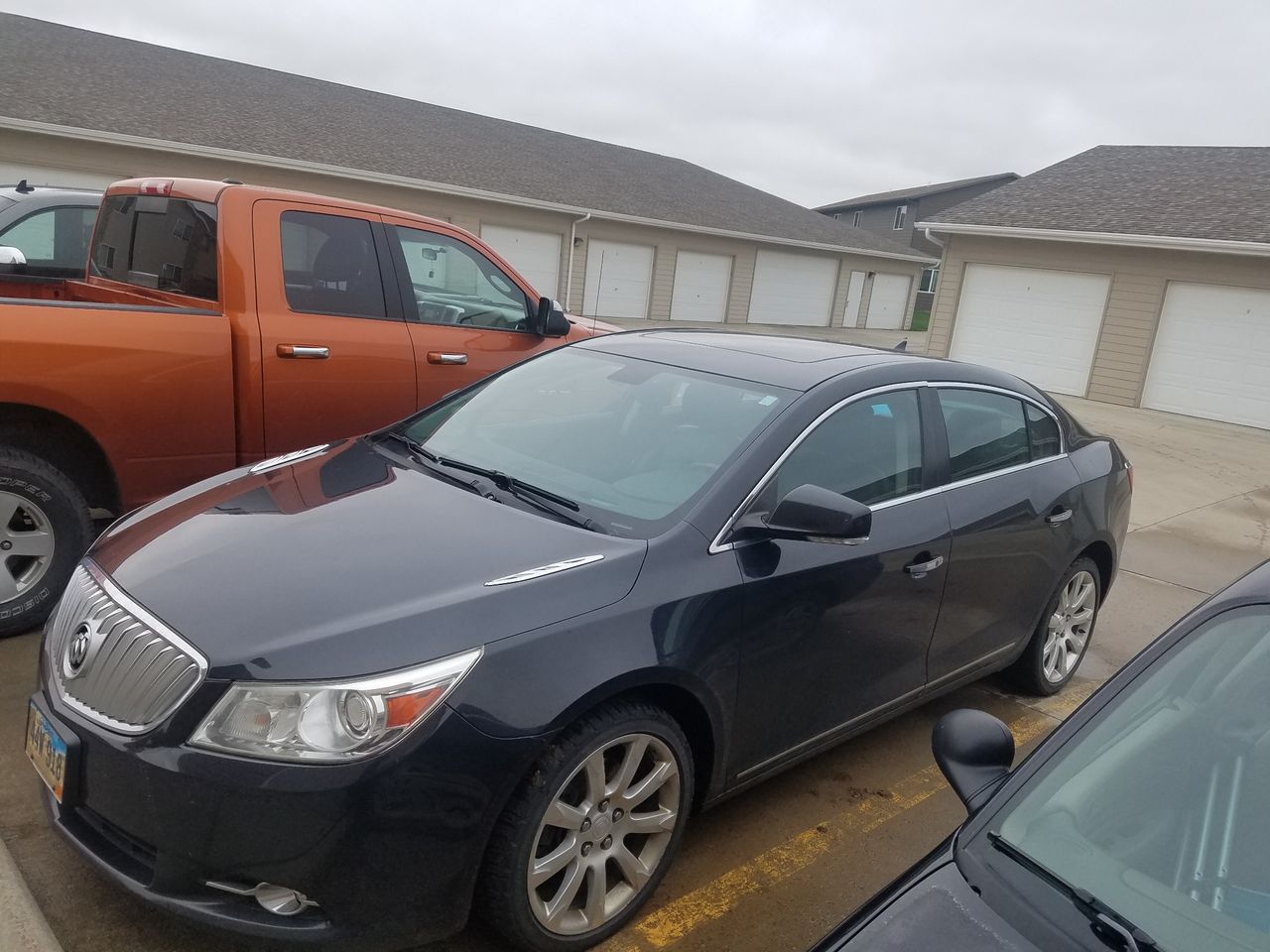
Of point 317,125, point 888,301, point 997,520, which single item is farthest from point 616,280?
point 997,520

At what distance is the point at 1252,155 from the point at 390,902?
76.2ft

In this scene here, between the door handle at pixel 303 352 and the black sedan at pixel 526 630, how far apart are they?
1.12 metres

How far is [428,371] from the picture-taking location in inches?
202

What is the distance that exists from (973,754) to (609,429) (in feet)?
5.72

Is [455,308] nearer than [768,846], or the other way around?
[768,846]

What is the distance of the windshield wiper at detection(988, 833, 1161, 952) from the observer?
151cm

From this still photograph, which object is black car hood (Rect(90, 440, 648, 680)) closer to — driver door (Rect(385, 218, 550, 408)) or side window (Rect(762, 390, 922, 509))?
side window (Rect(762, 390, 922, 509))

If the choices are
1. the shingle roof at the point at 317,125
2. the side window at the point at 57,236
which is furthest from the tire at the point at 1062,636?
the shingle roof at the point at 317,125

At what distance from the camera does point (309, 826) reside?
80.7 inches

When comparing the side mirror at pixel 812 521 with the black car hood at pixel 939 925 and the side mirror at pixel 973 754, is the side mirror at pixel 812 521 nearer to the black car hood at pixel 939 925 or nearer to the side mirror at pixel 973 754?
the side mirror at pixel 973 754

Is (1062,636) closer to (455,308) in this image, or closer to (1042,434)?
(1042,434)

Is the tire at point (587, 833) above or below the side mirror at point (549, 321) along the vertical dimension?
below

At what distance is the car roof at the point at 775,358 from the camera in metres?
3.45

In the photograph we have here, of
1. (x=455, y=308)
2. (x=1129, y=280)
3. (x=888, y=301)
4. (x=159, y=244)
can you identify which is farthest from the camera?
(x=888, y=301)
